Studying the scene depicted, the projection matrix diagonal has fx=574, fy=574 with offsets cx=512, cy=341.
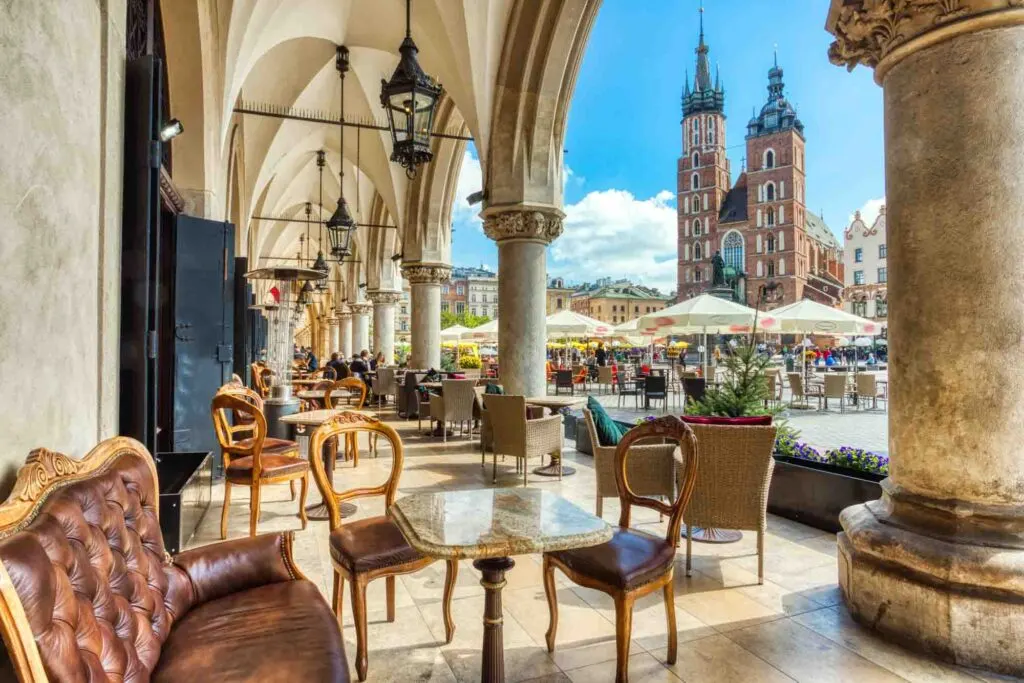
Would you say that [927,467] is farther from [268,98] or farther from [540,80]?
[268,98]

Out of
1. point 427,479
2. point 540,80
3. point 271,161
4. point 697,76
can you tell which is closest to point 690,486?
point 427,479

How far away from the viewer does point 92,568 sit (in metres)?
1.51

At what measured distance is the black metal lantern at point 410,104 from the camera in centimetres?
488

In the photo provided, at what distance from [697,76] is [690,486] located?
78034mm

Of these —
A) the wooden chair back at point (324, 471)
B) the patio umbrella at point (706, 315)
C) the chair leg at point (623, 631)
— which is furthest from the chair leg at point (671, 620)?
the patio umbrella at point (706, 315)

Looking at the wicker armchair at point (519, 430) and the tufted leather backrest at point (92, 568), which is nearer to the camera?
the tufted leather backrest at point (92, 568)

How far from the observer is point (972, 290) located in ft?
8.18

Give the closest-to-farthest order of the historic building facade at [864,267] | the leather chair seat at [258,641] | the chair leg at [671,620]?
the leather chair seat at [258,641], the chair leg at [671,620], the historic building facade at [864,267]

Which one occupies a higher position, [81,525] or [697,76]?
[697,76]

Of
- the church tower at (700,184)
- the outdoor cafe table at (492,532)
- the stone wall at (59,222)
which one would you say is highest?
the church tower at (700,184)

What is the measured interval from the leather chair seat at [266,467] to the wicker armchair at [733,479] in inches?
113

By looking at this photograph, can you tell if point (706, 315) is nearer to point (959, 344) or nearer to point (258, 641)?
point (959, 344)

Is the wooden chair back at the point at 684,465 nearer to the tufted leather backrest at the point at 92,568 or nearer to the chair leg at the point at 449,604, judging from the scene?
the chair leg at the point at 449,604

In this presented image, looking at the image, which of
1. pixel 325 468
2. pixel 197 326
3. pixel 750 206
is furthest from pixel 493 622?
pixel 750 206
